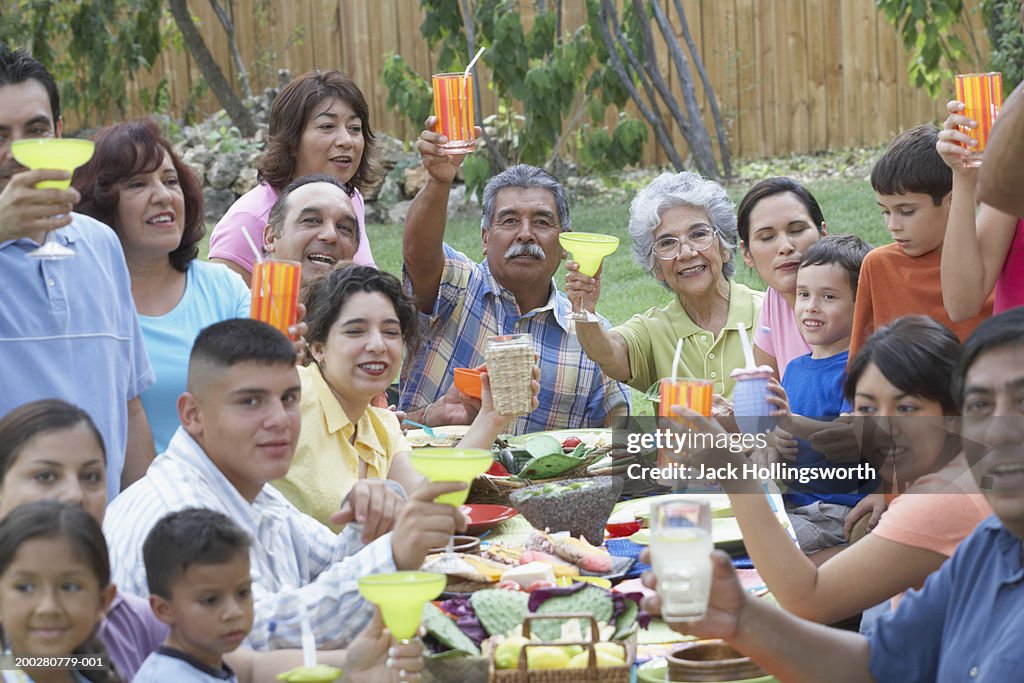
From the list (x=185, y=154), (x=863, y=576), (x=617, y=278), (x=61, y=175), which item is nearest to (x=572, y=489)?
(x=863, y=576)

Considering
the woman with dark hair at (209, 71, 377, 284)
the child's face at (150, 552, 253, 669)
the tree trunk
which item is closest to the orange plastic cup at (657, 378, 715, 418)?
the child's face at (150, 552, 253, 669)

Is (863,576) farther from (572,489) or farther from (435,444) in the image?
(435,444)

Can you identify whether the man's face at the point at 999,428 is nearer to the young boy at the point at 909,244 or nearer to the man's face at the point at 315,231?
the young boy at the point at 909,244

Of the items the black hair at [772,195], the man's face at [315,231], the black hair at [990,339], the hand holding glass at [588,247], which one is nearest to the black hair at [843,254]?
the black hair at [772,195]

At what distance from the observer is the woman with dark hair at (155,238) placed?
4.02 m

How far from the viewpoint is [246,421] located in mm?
2945

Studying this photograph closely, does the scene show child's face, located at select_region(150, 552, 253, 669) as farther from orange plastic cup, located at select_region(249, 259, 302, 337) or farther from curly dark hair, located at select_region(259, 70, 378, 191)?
curly dark hair, located at select_region(259, 70, 378, 191)

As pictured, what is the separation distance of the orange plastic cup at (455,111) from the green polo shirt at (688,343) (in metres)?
1.07

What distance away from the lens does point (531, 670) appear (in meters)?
2.65

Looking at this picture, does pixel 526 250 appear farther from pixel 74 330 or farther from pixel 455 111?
pixel 74 330

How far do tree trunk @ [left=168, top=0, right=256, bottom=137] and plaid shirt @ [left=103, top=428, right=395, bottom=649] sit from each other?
398 inches

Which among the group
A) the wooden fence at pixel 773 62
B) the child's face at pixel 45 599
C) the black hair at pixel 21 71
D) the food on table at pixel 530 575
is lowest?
the food on table at pixel 530 575

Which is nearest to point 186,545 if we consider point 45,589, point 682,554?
point 45,589

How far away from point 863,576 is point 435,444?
207 cm
